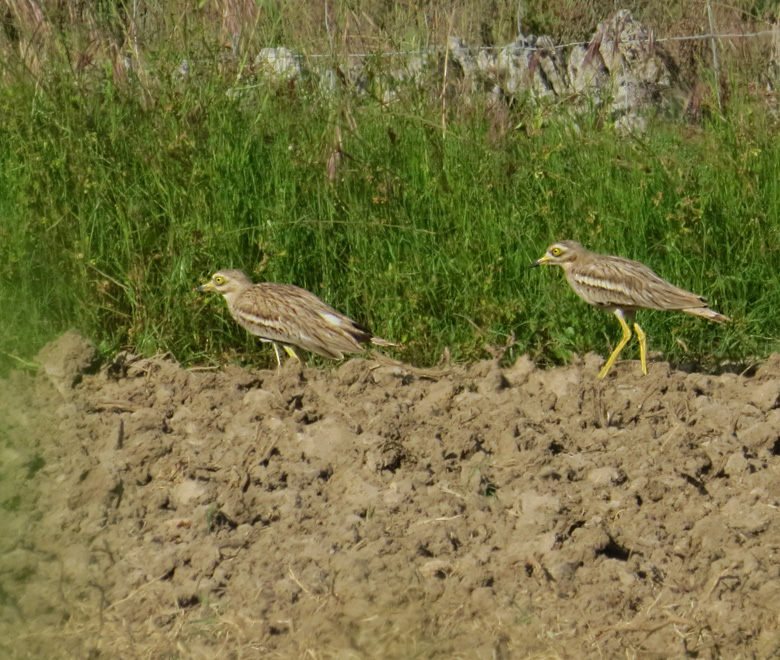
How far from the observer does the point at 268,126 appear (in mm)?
7629

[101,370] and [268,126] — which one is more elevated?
[268,126]

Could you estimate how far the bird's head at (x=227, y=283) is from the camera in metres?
6.66

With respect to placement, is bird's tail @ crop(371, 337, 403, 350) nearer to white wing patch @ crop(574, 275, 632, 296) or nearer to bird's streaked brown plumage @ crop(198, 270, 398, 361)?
bird's streaked brown plumage @ crop(198, 270, 398, 361)

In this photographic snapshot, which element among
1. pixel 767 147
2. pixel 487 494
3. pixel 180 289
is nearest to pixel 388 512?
pixel 487 494

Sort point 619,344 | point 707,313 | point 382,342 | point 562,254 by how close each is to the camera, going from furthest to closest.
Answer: point 562,254 → point 619,344 → point 707,313 → point 382,342

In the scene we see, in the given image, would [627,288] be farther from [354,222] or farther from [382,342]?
[354,222]

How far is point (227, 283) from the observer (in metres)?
6.67

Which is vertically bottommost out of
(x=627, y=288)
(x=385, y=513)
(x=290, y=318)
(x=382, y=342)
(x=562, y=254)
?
(x=385, y=513)

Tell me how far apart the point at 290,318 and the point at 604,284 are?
1.63 m

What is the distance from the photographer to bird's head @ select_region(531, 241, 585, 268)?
6824 millimetres

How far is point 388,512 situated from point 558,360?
228 cm

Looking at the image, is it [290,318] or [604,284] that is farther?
[604,284]

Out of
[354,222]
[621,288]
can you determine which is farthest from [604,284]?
[354,222]

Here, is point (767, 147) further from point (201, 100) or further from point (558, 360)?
point (201, 100)
